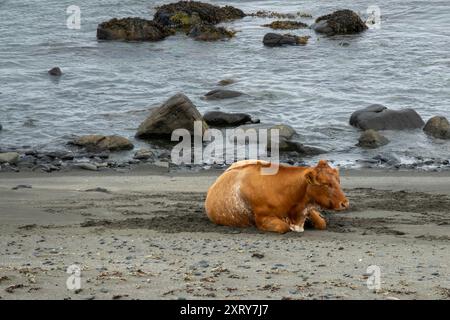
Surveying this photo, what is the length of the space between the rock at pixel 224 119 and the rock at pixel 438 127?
15.9 ft

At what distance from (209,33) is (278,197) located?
89.6 ft

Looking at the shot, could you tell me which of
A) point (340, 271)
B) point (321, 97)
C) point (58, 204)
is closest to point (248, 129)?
point (321, 97)

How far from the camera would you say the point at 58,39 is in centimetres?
4069

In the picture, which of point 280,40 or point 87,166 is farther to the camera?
point 280,40

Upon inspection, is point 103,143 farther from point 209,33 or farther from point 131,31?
point 131,31

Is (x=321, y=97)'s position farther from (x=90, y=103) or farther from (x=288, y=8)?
(x=288, y=8)

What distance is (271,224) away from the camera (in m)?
13.9

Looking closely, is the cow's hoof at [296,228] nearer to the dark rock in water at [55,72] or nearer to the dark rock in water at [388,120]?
the dark rock in water at [388,120]

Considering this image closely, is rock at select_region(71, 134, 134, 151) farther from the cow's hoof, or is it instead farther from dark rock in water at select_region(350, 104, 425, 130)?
the cow's hoof

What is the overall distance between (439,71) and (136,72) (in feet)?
36.5

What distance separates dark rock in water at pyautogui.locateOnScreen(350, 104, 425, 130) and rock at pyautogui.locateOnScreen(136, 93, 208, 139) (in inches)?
176

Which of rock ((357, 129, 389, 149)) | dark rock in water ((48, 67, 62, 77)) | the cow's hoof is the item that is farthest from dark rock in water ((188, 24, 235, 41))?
the cow's hoof

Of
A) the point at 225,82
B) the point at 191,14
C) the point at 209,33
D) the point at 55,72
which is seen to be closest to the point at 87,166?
the point at 225,82

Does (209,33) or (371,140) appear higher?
(209,33)
